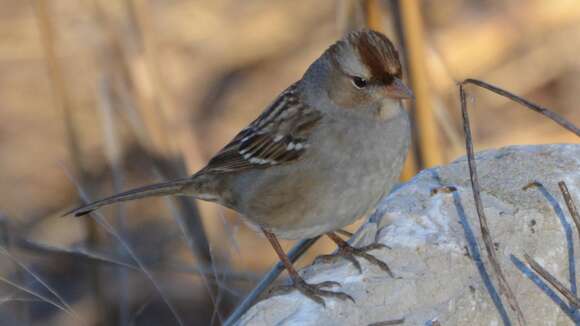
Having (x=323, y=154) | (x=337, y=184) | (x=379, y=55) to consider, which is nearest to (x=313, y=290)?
(x=337, y=184)

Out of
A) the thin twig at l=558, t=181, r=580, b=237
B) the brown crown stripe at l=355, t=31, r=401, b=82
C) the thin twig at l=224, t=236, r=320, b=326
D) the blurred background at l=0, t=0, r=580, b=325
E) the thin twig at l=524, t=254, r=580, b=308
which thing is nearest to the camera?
the thin twig at l=524, t=254, r=580, b=308

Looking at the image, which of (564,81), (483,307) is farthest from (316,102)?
(564,81)

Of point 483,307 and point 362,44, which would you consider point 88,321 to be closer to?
point 362,44

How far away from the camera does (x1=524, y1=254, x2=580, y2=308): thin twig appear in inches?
100

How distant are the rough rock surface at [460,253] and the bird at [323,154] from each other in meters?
0.22

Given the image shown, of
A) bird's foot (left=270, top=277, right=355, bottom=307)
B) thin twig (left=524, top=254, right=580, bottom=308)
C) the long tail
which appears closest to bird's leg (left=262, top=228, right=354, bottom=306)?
bird's foot (left=270, top=277, right=355, bottom=307)

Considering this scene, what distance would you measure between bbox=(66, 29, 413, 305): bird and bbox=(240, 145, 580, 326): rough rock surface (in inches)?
8.6

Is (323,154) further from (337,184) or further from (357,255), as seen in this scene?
(357,255)

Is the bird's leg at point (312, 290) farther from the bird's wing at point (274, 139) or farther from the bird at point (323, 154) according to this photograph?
the bird's wing at point (274, 139)

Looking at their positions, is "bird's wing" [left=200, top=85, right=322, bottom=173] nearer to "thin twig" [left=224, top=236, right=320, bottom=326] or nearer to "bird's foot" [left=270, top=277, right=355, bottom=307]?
"thin twig" [left=224, top=236, right=320, bottom=326]

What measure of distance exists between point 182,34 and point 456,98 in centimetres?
172

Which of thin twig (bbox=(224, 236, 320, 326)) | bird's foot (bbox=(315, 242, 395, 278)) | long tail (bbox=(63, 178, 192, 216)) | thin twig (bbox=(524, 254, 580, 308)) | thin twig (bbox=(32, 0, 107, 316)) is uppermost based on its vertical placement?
thin twig (bbox=(32, 0, 107, 316))

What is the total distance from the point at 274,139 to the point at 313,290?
87cm

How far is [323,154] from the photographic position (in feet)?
11.3
